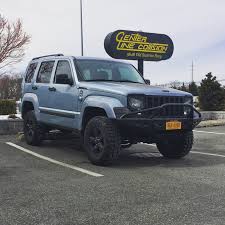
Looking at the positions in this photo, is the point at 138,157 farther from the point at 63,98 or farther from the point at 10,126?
the point at 10,126

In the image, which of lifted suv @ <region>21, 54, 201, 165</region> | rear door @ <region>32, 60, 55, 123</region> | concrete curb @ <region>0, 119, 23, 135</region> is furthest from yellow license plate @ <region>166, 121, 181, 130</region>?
concrete curb @ <region>0, 119, 23, 135</region>

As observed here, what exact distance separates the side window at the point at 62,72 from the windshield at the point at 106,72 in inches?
9.9

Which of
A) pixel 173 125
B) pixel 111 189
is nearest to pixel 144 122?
pixel 173 125

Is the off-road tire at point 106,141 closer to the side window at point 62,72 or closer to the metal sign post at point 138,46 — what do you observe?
the side window at point 62,72

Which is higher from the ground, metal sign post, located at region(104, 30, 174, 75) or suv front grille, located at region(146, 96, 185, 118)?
metal sign post, located at region(104, 30, 174, 75)

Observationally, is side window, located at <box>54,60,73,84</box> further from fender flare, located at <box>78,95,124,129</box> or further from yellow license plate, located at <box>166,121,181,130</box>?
yellow license plate, located at <box>166,121,181,130</box>

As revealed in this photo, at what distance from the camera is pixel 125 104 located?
7316 millimetres

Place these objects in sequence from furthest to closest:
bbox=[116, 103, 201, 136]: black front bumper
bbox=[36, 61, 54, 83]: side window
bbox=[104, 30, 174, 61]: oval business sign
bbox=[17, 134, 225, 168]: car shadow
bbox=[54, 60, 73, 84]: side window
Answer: bbox=[104, 30, 174, 61]: oval business sign
bbox=[36, 61, 54, 83]: side window
bbox=[54, 60, 73, 84]: side window
bbox=[17, 134, 225, 168]: car shadow
bbox=[116, 103, 201, 136]: black front bumper

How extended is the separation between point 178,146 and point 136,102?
1.80m

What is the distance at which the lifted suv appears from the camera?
7391 mm

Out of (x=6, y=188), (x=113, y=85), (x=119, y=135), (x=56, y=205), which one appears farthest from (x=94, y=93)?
(x=56, y=205)

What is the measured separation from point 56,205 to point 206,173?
288 cm

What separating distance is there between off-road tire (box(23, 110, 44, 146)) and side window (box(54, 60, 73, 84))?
4.25 feet

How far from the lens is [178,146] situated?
8719 mm
